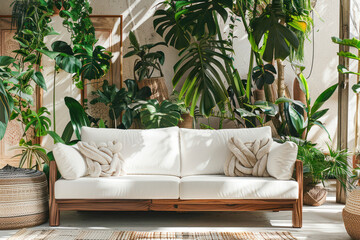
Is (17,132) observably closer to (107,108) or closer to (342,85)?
(107,108)

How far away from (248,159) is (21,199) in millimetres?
1876

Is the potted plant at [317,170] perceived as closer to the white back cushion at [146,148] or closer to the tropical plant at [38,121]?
the white back cushion at [146,148]

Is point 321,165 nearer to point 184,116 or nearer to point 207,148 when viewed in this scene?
point 207,148

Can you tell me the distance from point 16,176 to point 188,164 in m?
1.46

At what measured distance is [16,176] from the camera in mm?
3236

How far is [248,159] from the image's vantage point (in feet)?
11.4

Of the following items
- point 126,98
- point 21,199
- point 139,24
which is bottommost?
point 21,199

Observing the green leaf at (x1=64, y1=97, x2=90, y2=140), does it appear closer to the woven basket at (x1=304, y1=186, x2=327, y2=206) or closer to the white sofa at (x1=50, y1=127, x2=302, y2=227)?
the white sofa at (x1=50, y1=127, x2=302, y2=227)

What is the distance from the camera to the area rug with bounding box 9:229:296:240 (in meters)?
2.89

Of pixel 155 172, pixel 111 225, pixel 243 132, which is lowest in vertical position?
pixel 111 225

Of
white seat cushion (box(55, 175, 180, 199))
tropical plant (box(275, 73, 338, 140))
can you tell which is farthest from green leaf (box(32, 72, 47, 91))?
tropical plant (box(275, 73, 338, 140))

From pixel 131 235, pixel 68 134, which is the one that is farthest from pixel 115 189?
pixel 68 134

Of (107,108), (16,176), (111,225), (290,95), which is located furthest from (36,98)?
(290,95)

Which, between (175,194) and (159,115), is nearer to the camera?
(175,194)
